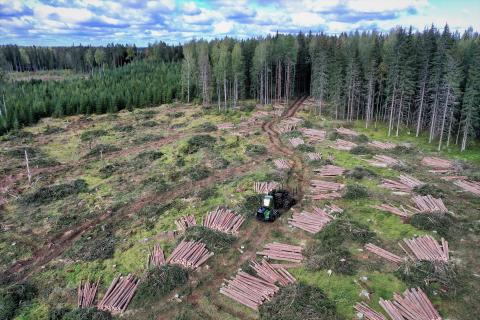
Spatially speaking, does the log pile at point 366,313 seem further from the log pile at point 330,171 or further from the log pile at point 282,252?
the log pile at point 330,171

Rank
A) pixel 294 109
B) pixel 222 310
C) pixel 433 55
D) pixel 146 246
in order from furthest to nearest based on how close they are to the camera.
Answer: pixel 294 109
pixel 433 55
pixel 146 246
pixel 222 310

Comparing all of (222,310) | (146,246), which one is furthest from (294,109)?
(222,310)

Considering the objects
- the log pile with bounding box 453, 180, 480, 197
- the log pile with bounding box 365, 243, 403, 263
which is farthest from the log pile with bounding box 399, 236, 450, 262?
the log pile with bounding box 453, 180, 480, 197

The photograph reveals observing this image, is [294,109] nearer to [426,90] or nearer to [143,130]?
[426,90]

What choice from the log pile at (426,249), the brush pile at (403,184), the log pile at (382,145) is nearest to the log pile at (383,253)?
the log pile at (426,249)

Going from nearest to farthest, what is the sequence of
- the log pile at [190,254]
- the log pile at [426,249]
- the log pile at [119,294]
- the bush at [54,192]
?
the log pile at [119,294] → the log pile at [426,249] → the log pile at [190,254] → the bush at [54,192]
